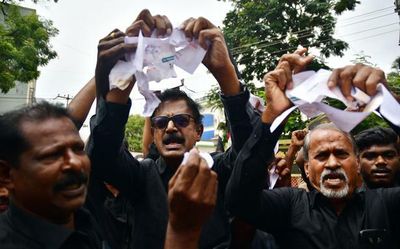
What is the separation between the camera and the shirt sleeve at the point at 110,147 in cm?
207

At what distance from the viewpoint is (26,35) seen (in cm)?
1211

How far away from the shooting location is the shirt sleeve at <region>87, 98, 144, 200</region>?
207 cm

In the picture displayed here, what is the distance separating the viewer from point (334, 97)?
1.61m

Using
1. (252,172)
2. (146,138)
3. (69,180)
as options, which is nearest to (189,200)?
(69,180)

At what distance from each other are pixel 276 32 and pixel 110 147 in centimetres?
1511

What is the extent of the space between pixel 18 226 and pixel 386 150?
92.0 inches

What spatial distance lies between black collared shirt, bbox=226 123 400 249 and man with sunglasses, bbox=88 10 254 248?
0.85 ft

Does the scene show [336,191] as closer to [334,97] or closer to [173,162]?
[334,97]

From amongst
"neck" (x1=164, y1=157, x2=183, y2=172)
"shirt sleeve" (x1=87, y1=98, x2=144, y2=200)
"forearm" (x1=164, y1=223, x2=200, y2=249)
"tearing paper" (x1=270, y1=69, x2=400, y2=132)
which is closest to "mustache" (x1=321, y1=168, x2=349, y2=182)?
"tearing paper" (x1=270, y1=69, x2=400, y2=132)

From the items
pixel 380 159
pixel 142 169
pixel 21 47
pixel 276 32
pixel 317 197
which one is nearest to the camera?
pixel 317 197

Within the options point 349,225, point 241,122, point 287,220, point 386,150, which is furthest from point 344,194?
point 386,150

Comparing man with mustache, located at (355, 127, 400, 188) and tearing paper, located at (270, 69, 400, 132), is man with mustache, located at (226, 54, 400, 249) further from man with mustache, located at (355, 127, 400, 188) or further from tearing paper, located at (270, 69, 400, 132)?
man with mustache, located at (355, 127, 400, 188)

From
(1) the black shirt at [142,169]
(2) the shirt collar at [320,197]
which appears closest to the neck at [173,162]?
(1) the black shirt at [142,169]

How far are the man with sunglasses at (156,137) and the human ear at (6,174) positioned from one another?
0.59 metres
